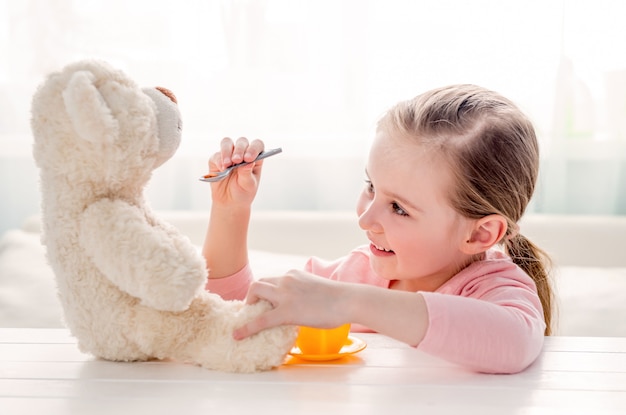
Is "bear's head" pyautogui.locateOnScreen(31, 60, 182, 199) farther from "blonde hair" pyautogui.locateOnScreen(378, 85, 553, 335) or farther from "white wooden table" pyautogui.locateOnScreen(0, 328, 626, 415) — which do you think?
"blonde hair" pyautogui.locateOnScreen(378, 85, 553, 335)

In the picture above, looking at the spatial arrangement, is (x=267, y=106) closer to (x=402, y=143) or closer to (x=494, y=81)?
(x=494, y=81)

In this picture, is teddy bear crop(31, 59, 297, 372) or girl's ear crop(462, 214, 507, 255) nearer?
teddy bear crop(31, 59, 297, 372)

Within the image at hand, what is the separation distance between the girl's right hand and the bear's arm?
0.25 metres

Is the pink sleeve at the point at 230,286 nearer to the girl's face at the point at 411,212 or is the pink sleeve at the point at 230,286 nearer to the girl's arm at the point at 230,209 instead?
the girl's arm at the point at 230,209

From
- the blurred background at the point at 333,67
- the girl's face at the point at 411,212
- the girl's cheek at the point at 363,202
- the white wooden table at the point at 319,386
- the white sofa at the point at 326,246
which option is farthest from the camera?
the blurred background at the point at 333,67

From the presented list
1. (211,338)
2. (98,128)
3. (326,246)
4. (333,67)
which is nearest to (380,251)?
(211,338)

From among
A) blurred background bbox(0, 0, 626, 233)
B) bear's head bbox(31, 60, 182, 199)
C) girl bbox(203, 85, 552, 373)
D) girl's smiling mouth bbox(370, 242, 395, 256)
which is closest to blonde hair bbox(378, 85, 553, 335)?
girl bbox(203, 85, 552, 373)

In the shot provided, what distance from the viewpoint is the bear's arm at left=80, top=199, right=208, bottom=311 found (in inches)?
27.0

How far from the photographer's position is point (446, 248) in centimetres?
94

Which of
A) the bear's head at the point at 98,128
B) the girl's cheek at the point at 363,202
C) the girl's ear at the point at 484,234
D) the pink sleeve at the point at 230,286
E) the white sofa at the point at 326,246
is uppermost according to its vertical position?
the bear's head at the point at 98,128

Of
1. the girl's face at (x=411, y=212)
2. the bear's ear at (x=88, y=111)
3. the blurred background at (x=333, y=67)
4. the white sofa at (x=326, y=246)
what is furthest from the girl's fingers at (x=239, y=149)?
the blurred background at (x=333, y=67)

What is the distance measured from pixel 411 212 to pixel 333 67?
3.75 ft

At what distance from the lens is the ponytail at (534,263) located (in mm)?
1055

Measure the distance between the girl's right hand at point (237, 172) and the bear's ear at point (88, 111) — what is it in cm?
27
